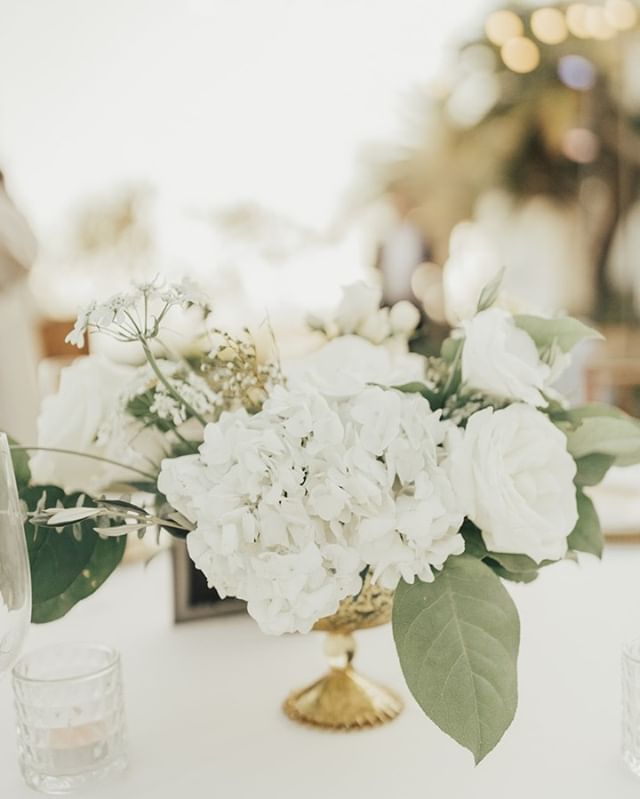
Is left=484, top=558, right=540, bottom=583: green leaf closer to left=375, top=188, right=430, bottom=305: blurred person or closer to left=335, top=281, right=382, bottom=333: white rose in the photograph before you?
left=335, top=281, right=382, bottom=333: white rose

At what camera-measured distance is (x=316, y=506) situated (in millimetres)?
571

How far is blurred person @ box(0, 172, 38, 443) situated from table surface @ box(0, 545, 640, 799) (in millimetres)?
1082

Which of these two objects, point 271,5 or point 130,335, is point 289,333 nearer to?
point 271,5

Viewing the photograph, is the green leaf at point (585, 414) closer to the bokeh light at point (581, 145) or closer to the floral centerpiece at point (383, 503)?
the floral centerpiece at point (383, 503)

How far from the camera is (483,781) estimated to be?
648 millimetres

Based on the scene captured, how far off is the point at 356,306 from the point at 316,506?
0.97ft

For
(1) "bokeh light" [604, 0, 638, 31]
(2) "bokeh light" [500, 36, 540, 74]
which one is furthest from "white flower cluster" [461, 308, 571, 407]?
(1) "bokeh light" [604, 0, 638, 31]

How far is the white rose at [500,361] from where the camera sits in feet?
2.06

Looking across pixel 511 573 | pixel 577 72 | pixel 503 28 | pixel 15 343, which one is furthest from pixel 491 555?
pixel 577 72

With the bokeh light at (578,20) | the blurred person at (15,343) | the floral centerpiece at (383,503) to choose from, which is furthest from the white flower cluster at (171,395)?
the bokeh light at (578,20)

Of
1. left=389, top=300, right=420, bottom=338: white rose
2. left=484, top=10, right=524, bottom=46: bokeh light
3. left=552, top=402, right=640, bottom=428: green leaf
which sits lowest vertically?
left=552, top=402, right=640, bottom=428: green leaf

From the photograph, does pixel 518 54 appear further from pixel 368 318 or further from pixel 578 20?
pixel 368 318

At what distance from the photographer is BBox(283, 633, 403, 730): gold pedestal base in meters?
0.73

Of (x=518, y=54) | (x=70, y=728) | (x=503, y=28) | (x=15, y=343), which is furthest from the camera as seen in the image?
(x=503, y=28)
